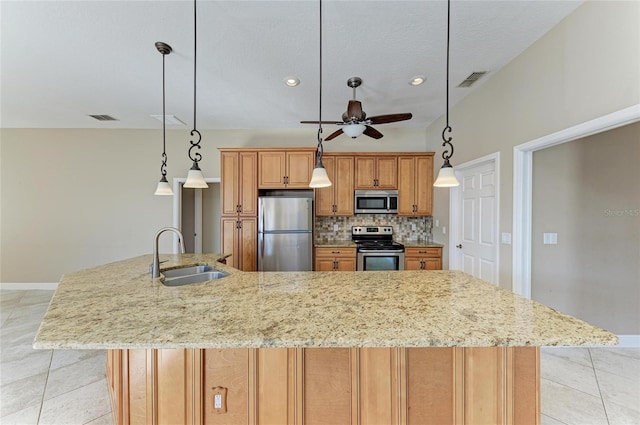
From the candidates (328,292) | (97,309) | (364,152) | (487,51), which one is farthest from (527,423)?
(364,152)

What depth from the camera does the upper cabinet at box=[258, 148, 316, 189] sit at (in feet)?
13.2

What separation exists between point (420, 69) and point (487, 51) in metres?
0.59

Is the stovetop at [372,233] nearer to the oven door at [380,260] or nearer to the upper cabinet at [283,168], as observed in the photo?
the oven door at [380,260]

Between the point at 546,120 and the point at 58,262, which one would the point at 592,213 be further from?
the point at 58,262

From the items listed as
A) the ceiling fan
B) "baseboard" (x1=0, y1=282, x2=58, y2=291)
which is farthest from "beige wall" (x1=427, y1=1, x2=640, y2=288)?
"baseboard" (x1=0, y1=282, x2=58, y2=291)

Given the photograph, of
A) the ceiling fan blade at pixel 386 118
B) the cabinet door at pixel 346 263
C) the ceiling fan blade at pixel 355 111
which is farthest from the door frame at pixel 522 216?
the cabinet door at pixel 346 263

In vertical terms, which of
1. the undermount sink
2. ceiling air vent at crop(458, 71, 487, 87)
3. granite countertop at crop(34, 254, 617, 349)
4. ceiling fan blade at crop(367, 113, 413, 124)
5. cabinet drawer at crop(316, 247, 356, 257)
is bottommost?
cabinet drawer at crop(316, 247, 356, 257)

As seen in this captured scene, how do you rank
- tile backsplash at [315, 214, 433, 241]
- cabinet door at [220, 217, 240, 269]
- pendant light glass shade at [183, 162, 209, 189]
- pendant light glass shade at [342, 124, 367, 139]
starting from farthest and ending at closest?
tile backsplash at [315, 214, 433, 241] → cabinet door at [220, 217, 240, 269] → pendant light glass shade at [342, 124, 367, 139] → pendant light glass shade at [183, 162, 209, 189]

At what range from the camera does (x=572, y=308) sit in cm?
279

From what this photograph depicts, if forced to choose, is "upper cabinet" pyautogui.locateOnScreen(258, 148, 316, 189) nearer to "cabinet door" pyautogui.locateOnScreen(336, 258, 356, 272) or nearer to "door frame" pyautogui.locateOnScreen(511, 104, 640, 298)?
"cabinet door" pyautogui.locateOnScreen(336, 258, 356, 272)

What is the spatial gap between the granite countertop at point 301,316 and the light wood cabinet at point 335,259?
87.8 inches

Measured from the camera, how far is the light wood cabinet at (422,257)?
157 inches

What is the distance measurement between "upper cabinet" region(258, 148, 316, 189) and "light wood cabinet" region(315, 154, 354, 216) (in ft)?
1.29

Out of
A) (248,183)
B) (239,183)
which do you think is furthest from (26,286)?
(248,183)
